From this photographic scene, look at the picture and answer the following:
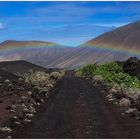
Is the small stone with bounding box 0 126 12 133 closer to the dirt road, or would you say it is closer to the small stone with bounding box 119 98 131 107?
the dirt road

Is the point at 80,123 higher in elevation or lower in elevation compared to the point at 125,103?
lower

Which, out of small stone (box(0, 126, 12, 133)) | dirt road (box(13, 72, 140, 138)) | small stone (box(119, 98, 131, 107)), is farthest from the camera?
small stone (box(119, 98, 131, 107))

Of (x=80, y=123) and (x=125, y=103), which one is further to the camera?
(x=125, y=103)

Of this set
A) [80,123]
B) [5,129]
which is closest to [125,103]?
[80,123]

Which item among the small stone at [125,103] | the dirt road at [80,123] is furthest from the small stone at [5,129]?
the small stone at [125,103]

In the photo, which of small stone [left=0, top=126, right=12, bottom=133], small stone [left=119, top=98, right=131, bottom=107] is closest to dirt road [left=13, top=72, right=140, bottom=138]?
small stone [left=0, top=126, right=12, bottom=133]

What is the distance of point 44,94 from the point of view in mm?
40781

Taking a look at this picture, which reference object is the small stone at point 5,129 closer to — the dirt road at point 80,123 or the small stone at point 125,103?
the dirt road at point 80,123

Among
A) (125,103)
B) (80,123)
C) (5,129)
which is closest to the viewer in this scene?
(5,129)

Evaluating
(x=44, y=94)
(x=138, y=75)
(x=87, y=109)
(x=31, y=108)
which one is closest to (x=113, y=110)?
(x=87, y=109)

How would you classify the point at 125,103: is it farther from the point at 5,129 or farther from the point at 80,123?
the point at 5,129

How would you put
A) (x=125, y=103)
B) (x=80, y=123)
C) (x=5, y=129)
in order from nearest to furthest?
1. (x=5, y=129)
2. (x=80, y=123)
3. (x=125, y=103)

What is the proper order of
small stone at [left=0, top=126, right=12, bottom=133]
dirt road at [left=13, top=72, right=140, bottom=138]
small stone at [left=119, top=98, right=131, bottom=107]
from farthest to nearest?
1. small stone at [left=119, top=98, right=131, bottom=107]
2. small stone at [left=0, top=126, right=12, bottom=133]
3. dirt road at [left=13, top=72, right=140, bottom=138]

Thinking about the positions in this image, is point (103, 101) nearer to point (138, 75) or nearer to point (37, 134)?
point (37, 134)
